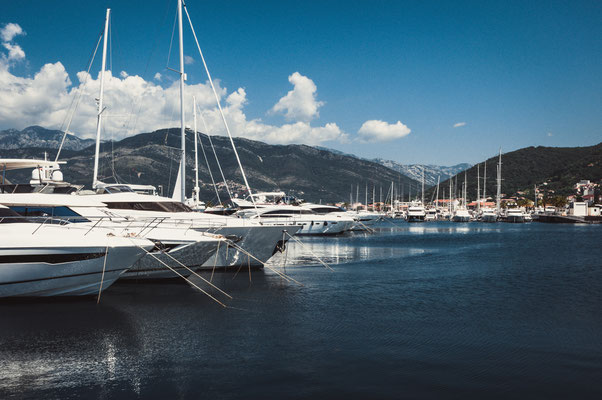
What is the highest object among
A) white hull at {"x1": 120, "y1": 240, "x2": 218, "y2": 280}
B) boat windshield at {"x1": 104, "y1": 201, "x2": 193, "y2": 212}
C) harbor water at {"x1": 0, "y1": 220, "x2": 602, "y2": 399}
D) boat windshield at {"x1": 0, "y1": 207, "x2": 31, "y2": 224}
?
boat windshield at {"x1": 104, "y1": 201, "x2": 193, "y2": 212}

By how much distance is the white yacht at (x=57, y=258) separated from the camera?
574 inches

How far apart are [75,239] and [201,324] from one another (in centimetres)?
509

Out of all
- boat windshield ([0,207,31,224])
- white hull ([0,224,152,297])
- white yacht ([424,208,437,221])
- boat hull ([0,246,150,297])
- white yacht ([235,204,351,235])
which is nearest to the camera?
white hull ([0,224,152,297])

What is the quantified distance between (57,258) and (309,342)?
8.57 m

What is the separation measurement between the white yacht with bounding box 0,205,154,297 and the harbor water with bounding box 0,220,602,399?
81 centimetres

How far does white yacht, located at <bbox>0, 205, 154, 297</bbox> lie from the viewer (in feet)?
47.8

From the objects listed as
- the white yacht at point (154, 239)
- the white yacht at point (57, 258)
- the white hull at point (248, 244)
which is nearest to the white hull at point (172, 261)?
the white yacht at point (154, 239)

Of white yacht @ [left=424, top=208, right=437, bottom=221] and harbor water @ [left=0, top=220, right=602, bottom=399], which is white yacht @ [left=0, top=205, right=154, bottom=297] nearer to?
harbor water @ [left=0, top=220, right=602, bottom=399]

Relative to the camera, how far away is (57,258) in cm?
1489

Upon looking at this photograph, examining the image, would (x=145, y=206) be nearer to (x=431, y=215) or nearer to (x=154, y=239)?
(x=154, y=239)

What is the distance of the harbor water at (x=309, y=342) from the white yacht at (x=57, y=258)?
2.64ft

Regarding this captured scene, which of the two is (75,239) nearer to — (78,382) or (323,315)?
(78,382)

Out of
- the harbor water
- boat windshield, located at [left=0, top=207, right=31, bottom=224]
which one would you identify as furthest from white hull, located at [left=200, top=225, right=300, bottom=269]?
boat windshield, located at [left=0, top=207, right=31, bottom=224]

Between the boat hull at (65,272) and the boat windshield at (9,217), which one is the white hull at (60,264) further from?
the boat windshield at (9,217)
